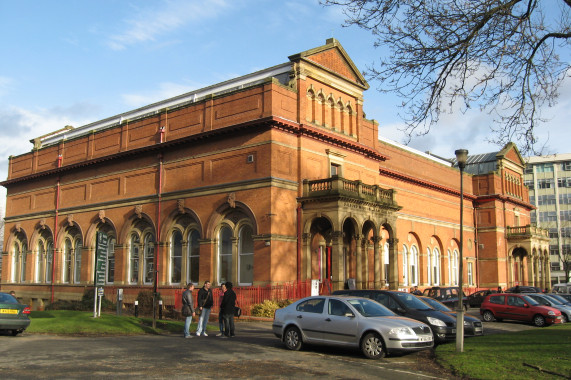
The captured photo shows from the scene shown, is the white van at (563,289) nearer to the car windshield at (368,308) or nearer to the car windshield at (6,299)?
the car windshield at (368,308)

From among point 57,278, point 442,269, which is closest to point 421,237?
point 442,269

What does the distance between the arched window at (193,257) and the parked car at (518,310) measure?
16.6 metres

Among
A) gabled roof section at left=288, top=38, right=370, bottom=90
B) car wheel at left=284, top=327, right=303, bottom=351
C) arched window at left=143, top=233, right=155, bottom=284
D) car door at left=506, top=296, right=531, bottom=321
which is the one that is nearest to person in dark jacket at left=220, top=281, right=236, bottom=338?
car wheel at left=284, top=327, right=303, bottom=351

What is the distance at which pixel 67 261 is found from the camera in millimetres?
44344

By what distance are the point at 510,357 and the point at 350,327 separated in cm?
398

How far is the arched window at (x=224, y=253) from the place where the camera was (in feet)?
111

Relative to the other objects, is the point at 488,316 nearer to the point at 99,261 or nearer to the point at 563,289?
the point at 99,261

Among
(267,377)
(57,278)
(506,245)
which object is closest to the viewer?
(267,377)

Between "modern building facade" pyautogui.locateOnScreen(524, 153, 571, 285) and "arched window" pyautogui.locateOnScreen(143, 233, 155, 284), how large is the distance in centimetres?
9064

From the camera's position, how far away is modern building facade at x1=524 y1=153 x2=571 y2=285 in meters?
111

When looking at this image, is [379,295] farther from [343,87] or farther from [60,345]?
[343,87]

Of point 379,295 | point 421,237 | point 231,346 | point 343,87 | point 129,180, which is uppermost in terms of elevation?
point 343,87

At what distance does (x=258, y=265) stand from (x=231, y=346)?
A: 14.5 metres

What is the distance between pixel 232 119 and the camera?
3403 centimetres
